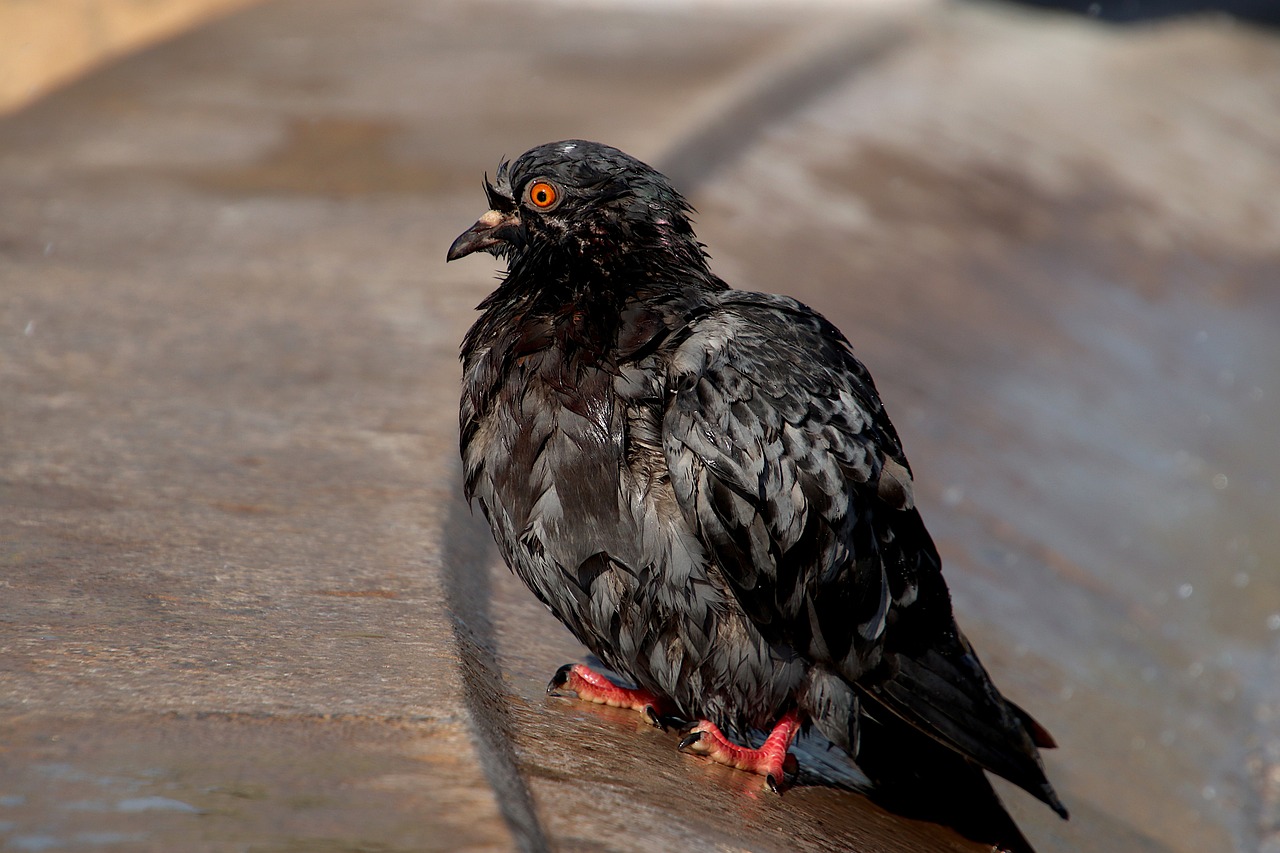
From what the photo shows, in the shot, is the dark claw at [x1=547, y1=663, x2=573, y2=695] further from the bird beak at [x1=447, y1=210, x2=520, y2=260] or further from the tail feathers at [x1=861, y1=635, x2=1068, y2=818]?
the bird beak at [x1=447, y1=210, x2=520, y2=260]

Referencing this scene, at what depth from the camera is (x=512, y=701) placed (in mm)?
3873

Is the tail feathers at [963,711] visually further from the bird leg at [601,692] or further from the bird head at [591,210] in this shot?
the bird head at [591,210]

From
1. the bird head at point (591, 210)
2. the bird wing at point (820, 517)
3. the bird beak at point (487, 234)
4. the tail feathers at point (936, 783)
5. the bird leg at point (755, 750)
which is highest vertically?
the bird head at point (591, 210)

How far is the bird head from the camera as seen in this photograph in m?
4.18

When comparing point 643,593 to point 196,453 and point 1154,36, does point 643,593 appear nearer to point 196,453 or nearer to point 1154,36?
point 196,453

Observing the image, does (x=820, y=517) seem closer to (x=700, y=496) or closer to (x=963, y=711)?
(x=700, y=496)

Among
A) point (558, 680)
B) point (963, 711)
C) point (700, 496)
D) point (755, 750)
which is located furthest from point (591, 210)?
point (963, 711)

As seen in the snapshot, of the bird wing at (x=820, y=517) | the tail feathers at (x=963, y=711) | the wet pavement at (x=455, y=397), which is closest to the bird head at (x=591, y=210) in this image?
the bird wing at (x=820, y=517)

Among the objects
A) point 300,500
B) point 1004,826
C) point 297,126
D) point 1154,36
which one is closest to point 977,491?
point 1004,826

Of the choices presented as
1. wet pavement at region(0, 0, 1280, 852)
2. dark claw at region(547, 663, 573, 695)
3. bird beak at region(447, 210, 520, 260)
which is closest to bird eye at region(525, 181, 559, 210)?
bird beak at region(447, 210, 520, 260)

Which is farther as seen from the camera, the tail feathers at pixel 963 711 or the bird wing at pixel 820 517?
the tail feathers at pixel 963 711

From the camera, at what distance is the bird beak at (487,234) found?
14.3 ft

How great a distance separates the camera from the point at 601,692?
421cm

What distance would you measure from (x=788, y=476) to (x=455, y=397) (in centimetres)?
270
